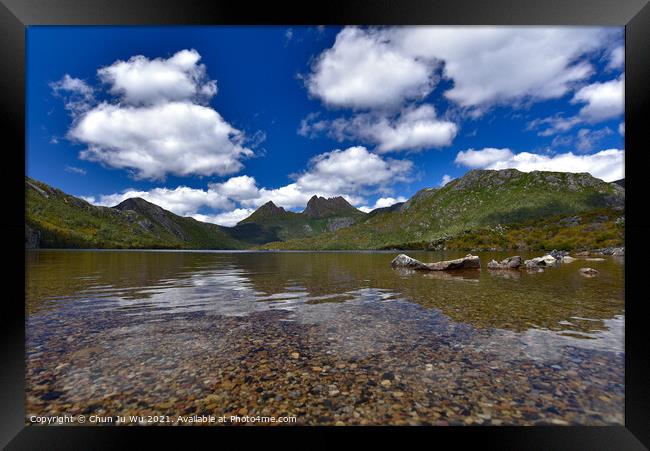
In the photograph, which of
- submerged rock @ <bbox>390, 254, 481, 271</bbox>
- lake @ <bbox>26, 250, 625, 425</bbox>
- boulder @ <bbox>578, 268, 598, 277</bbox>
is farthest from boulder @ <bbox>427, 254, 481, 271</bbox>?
lake @ <bbox>26, 250, 625, 425</bbox>

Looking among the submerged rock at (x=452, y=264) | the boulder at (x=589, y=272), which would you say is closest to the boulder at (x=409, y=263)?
the submerged rock at (x=452, y=264)

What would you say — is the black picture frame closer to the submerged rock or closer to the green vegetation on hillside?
the submerged rock

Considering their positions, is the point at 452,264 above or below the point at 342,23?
below

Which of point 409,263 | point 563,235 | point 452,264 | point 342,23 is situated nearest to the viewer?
point 342,23

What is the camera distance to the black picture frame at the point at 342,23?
4633 millimetres

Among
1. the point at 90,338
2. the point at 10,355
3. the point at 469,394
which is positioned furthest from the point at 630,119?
the point at 90,338

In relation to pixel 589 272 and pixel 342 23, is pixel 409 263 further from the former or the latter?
pixel 342 23

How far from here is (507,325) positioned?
455 inches

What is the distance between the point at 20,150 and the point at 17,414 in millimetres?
5193

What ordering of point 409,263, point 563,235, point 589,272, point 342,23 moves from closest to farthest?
point 342,23 < point 589,272 < point 409,263 < point 563,235

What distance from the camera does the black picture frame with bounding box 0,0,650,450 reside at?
4.63m

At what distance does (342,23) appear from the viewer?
20.0ft

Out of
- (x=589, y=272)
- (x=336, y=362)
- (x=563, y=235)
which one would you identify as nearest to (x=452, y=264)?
(x=589, y=272)

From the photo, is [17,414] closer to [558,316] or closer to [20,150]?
[20,150]
